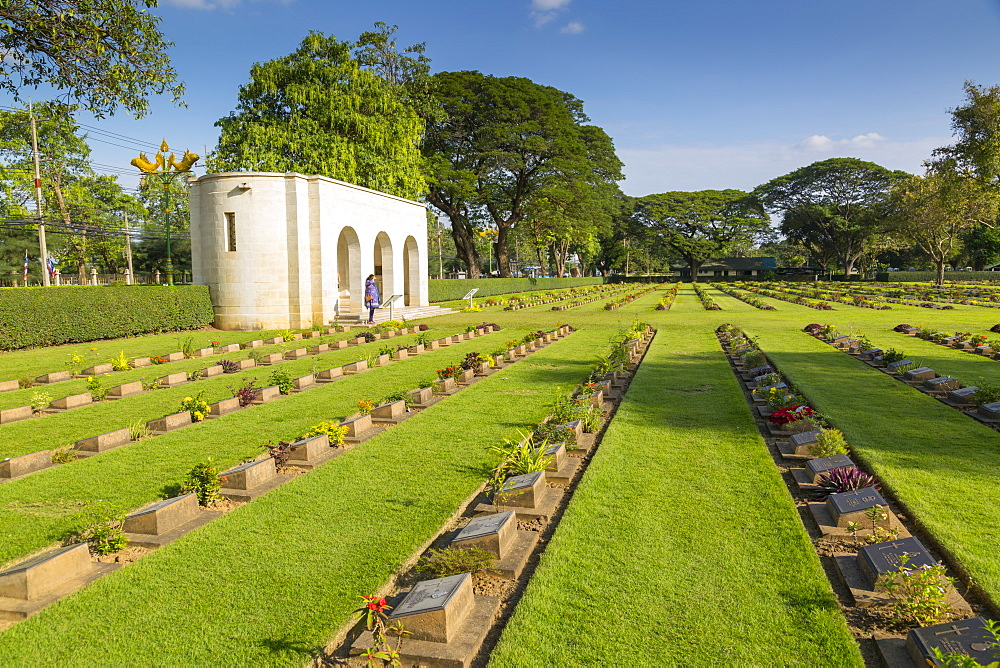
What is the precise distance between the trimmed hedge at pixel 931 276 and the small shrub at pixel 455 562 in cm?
6925

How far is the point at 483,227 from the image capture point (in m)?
46.6

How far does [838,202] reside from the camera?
6738 centimetres

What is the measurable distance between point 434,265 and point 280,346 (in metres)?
70.5

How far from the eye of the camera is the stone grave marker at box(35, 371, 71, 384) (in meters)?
10.4

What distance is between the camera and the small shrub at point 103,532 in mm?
4031

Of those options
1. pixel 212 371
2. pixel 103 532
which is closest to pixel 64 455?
pixel 103 532

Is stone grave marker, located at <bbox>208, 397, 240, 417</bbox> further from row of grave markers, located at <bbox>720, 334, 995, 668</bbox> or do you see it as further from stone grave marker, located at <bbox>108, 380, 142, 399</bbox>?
row of grave markers, located at <bbox>720, 334, 995, 668</bbox>

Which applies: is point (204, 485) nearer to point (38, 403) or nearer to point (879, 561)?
point (879, 561)

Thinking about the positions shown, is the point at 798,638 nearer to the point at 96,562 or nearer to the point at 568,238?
the point at 96,562

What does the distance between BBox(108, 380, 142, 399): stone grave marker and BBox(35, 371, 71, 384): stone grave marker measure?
192 centimetres

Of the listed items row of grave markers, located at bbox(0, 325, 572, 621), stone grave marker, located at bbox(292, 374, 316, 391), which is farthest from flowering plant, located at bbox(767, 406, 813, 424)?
stone grave marker, located at bbox(292, 374, 316, 391)

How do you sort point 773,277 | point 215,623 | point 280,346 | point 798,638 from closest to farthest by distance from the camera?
point 798,638, point 215,623, point 280,346, point 773,277

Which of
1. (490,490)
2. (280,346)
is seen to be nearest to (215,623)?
(490,490)

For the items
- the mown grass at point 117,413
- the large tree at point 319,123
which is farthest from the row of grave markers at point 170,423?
the large tree at point 319,123
